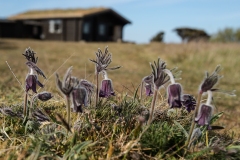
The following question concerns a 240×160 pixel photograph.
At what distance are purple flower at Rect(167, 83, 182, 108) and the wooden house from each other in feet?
92.5

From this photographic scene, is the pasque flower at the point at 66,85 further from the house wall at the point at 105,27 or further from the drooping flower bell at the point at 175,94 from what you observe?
the house wall at the point at 105,27

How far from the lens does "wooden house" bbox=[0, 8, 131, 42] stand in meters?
30.9

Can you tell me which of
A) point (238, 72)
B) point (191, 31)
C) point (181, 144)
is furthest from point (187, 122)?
point (191, 31)

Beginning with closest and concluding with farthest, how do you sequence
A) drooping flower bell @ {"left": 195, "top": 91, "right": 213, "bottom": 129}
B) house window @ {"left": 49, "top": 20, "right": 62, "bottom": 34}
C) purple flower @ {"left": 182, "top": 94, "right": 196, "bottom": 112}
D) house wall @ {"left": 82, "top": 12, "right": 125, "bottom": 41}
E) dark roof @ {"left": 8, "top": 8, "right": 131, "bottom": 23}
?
drooping flower bell @ {"left": 195, "top": 91, "right": 213, "bottom": 129} < purple flower @ {"left": 182, "top": 94, "right": 196, "bottom": 112} < dark roof @ {"left": 8, "top": 8, "right": 131, "bottom": 23} < house wall @ {"left": 82, "top": 12, "right": 125, "bottom": 41} < house window @ {"left": 49, "top": 20, "right": 62, "bottom": 34}

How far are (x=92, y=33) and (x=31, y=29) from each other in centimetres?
727

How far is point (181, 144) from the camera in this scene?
1.78 meters

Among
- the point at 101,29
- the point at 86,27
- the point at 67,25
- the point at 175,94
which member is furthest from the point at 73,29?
the point at 175,94

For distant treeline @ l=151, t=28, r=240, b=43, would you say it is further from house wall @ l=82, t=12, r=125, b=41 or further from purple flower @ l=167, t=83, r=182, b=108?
purple flower @ l=167, t=83, r=182, b=108

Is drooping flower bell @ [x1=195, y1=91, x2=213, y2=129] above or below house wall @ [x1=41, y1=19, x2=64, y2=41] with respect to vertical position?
below

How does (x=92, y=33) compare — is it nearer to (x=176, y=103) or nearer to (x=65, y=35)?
(x=65, y=35)

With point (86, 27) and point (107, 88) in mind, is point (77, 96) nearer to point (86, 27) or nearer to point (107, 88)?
point (107, 88)

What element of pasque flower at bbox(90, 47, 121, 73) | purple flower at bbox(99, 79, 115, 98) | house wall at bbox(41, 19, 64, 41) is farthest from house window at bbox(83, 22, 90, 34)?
purple flower at bbox(99, 79, 115, 98)

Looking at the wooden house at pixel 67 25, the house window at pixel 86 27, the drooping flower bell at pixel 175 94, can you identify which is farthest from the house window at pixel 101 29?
the drooping flower bell at pixel 175 94

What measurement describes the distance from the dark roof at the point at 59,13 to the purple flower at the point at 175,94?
2818cm
